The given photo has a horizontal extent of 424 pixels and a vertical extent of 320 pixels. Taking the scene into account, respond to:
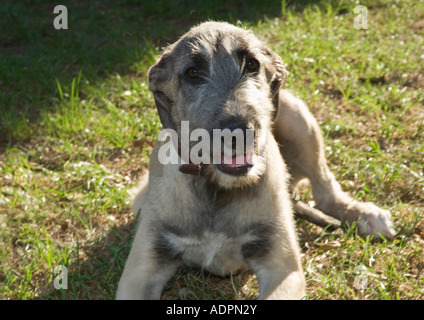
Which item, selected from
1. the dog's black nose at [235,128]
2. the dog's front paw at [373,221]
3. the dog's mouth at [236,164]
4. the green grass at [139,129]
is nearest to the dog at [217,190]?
the dog's mouth at [236,164]

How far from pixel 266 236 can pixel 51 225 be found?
193 centimetres

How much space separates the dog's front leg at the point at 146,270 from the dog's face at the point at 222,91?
616 millimetres

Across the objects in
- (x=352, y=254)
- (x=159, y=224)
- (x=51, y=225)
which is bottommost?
(x=51, y=225)

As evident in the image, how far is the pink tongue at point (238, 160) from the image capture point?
340 centimetres

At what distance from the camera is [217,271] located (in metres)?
Answer: 3.85

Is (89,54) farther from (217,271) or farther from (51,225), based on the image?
(217,271)

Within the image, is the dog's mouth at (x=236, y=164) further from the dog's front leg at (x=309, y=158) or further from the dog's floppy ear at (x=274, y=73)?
the dog's front leg at (x=309, y=158)

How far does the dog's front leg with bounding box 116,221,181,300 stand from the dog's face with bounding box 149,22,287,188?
24.2 inches

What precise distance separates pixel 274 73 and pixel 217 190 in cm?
92

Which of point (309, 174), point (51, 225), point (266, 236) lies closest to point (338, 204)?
point (309, 174)

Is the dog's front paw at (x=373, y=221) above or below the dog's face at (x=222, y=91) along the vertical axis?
below

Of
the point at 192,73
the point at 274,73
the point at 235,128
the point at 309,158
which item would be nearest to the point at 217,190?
the point at 235,128

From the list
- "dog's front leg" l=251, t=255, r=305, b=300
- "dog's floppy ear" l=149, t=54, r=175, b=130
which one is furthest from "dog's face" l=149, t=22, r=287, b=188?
"dog's front leg" l=251, t=255, r=305, b=300

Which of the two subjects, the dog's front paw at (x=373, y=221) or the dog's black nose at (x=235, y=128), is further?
the dog's front paw at (x=373, y=221)
